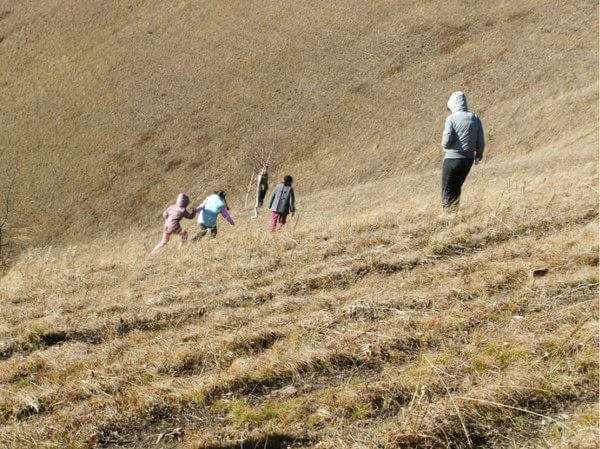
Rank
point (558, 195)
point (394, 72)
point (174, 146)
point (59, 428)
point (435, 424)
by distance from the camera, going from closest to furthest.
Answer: point (435, 424), point (59, 428), point (558, 195), point (174, 146), point (394, 72)

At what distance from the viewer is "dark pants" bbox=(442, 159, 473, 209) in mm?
7833

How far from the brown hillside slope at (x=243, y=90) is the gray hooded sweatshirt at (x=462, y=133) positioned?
27686mm

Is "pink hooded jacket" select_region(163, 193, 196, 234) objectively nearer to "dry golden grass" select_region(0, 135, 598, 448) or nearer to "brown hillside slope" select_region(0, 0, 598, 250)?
"dry golden grass" select_region(0, 135, 598, 448)

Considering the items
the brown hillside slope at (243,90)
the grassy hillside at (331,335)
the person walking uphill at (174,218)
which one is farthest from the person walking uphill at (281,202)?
the brown hillside slope at (243,90)

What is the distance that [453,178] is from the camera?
7973 mm

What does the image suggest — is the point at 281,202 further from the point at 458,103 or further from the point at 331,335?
the point at 331,335

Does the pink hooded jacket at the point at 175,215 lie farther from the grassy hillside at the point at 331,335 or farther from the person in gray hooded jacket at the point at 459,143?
the person in gray hooded jacket at the point at 459,143

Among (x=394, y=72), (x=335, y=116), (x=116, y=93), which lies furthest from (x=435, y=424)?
(x=116, y=93)

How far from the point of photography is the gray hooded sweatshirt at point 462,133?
7668mm

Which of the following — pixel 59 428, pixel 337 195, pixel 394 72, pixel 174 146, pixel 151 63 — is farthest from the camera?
pixel 151 63

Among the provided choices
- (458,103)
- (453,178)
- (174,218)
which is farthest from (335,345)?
(174,218)

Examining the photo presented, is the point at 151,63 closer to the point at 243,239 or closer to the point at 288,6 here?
the point at 288,6

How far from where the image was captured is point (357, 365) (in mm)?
3852

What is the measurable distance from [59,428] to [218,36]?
52899mm
